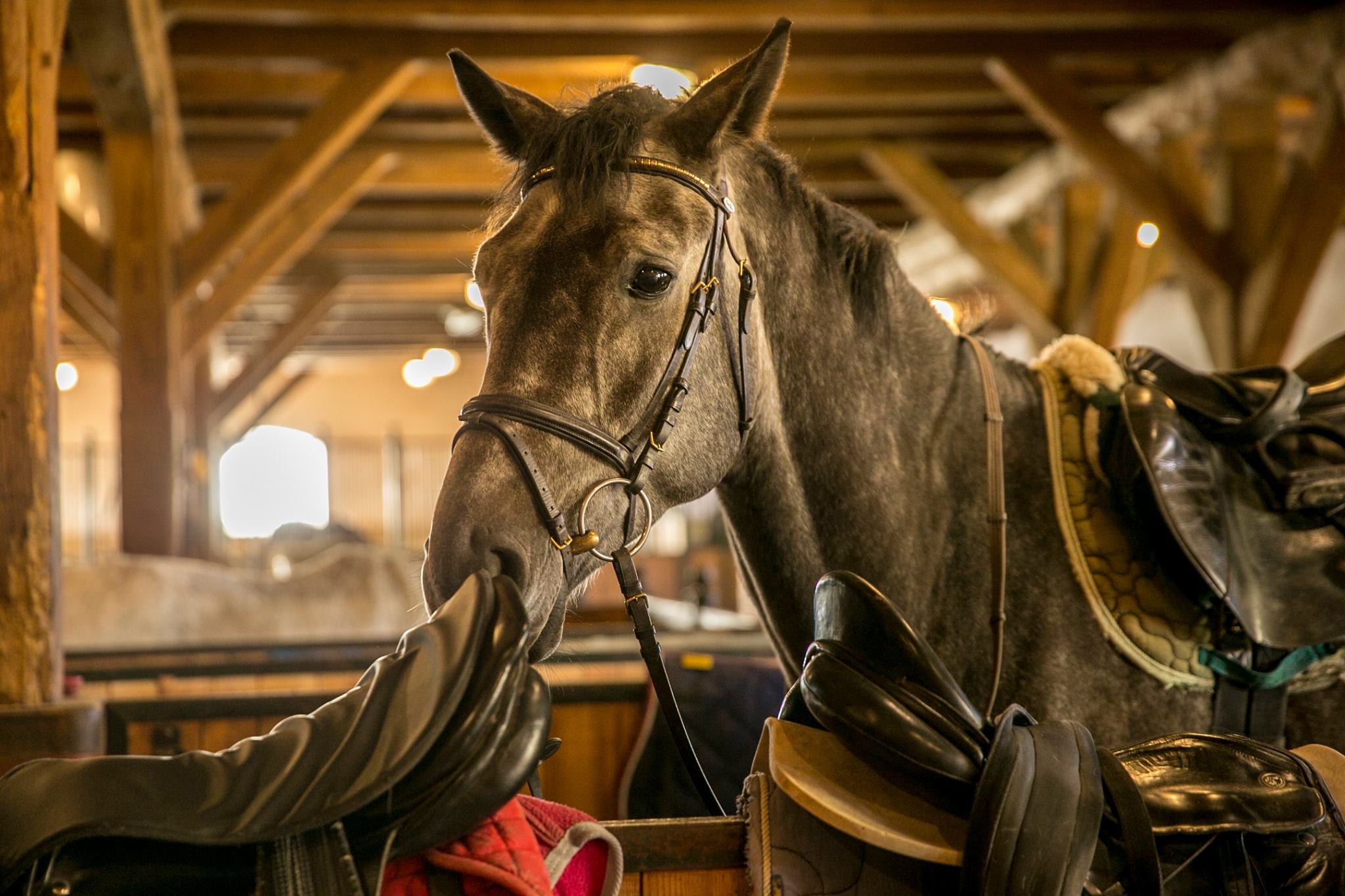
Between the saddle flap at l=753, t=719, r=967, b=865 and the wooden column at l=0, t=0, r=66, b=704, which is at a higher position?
the wooden column at l=0, t=0, r=66, b=704

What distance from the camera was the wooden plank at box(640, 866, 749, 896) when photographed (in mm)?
967

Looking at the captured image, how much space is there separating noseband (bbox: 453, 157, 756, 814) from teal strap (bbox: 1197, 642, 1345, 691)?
0.64 m

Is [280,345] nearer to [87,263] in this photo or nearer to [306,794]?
[87,263]

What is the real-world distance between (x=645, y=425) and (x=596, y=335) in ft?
0.37

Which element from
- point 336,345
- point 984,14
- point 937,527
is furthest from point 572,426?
point 336,345

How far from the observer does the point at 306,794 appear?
2.49ft

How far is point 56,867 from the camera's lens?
2.39ft

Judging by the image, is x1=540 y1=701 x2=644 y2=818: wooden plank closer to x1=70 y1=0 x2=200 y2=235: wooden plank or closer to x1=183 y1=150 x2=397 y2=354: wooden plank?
x1=70 y1=0 x2=200 y2=235: wooden plank

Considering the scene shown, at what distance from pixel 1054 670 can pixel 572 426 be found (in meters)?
0.69

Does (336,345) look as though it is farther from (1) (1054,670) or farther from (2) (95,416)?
(1) (1054,670)

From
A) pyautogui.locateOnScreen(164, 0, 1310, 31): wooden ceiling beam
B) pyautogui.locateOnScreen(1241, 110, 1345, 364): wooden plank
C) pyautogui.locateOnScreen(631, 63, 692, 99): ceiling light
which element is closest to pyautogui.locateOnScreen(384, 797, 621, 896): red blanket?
pyautogui.locateOnScreen(631, 63, 692, 99): ceiling light

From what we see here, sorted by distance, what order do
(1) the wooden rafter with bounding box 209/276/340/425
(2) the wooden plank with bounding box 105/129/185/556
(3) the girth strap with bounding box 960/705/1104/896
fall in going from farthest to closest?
(1) the wooden rafter with bounding box 209/276/340/425
(2) the wooden plank with bounding box 105/129/185/556
(3) the girth strap with bounding box 960/705/1104/896

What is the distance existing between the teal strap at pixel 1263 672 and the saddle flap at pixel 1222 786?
1.05ft

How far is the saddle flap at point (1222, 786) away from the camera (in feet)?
3.15
